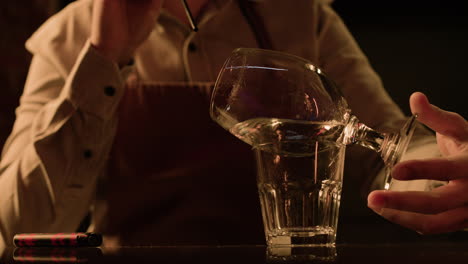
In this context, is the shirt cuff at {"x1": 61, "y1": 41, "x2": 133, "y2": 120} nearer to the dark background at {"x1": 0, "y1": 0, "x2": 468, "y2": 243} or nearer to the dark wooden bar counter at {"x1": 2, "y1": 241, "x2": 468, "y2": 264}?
the dark wooden bar counter at {"x1": 2, "y1": 241, "x2": 468, "y2": 264}

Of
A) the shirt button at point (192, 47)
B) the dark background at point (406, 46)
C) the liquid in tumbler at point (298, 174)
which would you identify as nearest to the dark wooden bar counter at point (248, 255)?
the liquid in tumbler at point (298, 174)

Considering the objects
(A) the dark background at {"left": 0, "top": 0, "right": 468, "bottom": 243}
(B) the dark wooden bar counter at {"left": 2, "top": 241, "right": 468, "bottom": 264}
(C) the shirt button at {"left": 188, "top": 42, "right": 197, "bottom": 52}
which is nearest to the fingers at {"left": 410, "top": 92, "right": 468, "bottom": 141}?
(B) the dark wooden bar counter at {"left": 2, "top": 241, "right": 468, "bottom": 264}

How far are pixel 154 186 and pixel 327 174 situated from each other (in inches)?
17.8

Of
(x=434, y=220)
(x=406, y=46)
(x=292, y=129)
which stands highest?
(x=292, y=129)

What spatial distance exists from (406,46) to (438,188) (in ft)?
3.86

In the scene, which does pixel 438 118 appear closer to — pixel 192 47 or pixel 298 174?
pixel 298 174

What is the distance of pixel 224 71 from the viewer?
41cm

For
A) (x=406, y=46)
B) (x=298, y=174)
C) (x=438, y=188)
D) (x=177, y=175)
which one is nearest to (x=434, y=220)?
(x=438, y=188)

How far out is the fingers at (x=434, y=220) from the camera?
0.45m

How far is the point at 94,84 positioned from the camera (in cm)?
71

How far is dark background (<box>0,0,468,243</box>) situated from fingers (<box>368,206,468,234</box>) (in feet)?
3.23

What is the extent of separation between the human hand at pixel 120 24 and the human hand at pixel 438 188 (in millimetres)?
399

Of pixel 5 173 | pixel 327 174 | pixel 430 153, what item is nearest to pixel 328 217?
pixel 327 174

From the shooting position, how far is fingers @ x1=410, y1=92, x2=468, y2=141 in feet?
1.43
